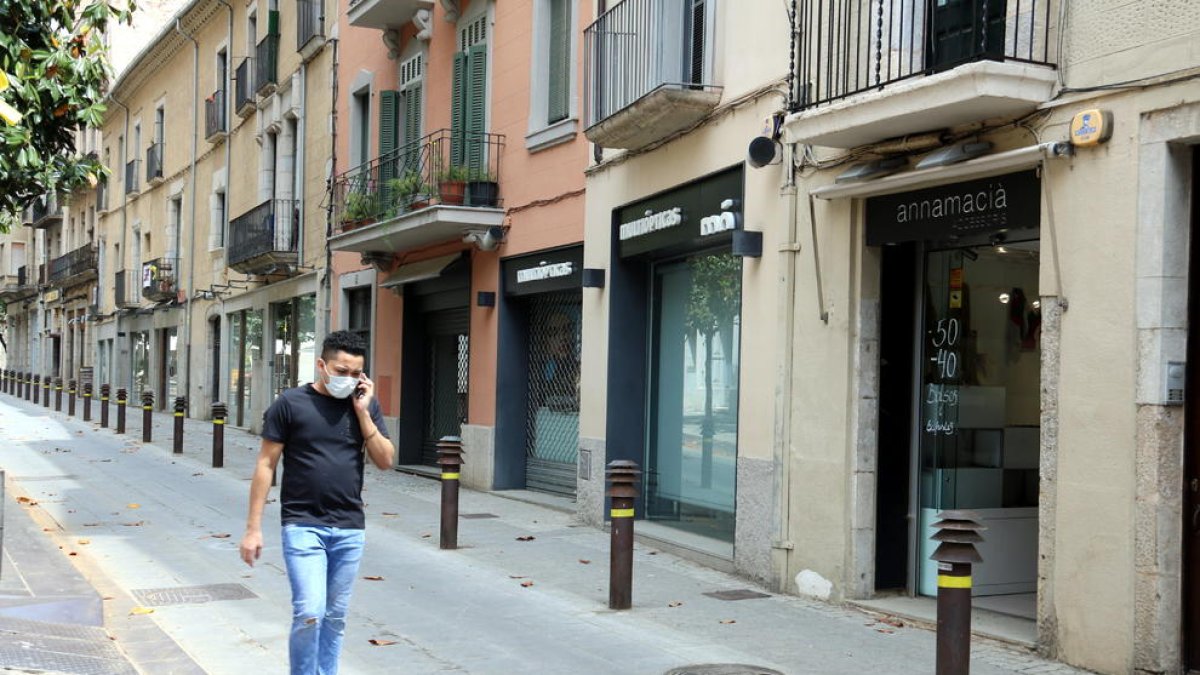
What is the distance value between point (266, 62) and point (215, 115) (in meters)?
4.07

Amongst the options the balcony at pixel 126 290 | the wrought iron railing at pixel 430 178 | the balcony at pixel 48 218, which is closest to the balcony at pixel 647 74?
the wrought iron railing at pixel 430 178

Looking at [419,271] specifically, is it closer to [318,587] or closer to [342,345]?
[342,345]

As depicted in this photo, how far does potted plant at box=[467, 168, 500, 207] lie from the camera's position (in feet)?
52.4

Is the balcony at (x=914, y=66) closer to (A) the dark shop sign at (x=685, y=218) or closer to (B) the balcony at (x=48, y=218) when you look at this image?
(A) the dark shop sign at (x=685, y=218)

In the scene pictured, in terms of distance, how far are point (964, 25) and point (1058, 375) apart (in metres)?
2.69

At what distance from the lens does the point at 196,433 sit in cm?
2559

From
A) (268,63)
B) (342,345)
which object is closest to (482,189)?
(342,345)

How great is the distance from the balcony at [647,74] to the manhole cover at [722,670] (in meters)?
5.49

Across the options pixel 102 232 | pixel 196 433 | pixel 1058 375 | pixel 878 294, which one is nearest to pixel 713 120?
pixel 878 294

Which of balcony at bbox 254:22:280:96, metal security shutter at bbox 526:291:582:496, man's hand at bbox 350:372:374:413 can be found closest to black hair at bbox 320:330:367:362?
man's hand at bbox 350:372:374:413

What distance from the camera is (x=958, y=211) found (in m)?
8.08

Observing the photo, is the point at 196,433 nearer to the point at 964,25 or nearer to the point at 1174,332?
the point at 964,25

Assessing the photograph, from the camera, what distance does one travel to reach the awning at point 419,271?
1706 centimetres

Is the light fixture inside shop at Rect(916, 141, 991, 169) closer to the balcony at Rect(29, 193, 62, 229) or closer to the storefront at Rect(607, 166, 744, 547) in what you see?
the storefront at Rect(607, 166, 744, 547)
